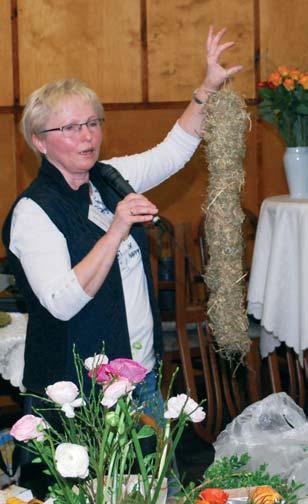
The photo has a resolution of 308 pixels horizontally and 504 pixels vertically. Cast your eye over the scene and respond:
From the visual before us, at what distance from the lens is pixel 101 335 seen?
2.26m

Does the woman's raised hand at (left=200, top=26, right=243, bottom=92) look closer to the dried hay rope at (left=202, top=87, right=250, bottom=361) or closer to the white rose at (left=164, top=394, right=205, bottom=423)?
the dried hay rope at (left=202, top=87, right=250, bottom=361)

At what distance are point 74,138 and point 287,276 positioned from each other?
1.92 m

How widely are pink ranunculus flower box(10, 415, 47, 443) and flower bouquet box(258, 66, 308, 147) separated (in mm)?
3112

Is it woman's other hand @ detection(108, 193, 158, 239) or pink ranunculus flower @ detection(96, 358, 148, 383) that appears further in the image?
woman's other hand @ detection(108, 193, 158, 239)

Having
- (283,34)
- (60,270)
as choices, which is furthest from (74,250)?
(283,34)

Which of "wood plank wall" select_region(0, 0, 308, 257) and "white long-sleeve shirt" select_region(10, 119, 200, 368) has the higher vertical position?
"wood plank wall" select_region(0, 0, 308, 257)

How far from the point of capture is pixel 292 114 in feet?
13.9

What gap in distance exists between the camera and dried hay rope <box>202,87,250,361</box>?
2.56 meters

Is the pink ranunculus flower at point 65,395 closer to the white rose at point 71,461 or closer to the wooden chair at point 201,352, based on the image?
the white rose at point 71,461

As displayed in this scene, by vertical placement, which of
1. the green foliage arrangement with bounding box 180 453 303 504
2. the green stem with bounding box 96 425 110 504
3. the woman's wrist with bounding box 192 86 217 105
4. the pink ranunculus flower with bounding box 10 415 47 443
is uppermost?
the woman's wrist with bounding box 192 86 217 105

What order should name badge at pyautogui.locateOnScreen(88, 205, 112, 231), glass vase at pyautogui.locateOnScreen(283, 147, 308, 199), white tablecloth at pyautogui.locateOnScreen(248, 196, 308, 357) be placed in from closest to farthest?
name badge at pyautogui.locateOnScreen(88, 205, 112, 231) → white tablecloth at pyautogui.locateOnScreen(248, 196, 308, 357) → glass vase at pyautogui.locateOnScreen(283, 147, 308, 199)

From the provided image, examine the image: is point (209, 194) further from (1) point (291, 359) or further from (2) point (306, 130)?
(1) point (291, 359)

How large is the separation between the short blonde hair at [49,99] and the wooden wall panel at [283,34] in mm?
3916

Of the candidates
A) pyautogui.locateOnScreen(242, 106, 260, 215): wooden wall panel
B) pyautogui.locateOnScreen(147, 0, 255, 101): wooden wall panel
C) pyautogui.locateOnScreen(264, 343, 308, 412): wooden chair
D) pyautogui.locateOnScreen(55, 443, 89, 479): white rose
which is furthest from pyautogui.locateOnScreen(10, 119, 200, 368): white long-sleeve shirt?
pyautogui.locateOnScreen(242, 106, 260, 215): wooden wall panel
